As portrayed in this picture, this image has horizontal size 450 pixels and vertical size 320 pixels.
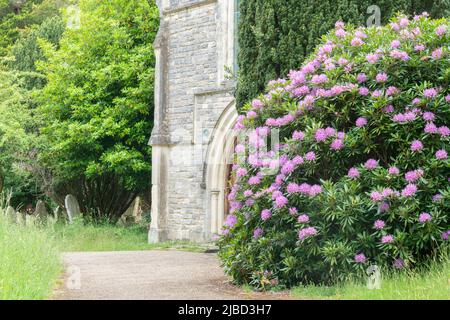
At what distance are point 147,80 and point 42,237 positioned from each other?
32.2 feet

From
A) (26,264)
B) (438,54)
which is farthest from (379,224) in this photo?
(26,264)

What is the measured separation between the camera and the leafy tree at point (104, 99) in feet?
59.5

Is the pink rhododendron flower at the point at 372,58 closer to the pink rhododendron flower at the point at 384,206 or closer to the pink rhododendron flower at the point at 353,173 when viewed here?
the pink rhododendron flower at the point at 353,173

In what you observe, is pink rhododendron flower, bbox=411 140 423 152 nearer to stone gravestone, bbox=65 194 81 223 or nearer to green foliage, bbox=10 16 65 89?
stone gravestone, bbox=65 194 81 223

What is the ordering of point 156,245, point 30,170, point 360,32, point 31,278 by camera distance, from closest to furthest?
point 31,278 < point 360,32 < point 156,245 < point 30,170

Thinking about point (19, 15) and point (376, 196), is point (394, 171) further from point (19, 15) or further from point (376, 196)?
point (19, 15)

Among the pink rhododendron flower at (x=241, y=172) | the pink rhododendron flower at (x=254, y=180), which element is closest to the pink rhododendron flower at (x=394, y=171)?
the pink rhododendron flower at (x=254, y=180)

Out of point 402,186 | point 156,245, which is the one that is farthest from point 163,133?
point 402,186

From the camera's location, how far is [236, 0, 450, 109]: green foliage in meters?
10.6

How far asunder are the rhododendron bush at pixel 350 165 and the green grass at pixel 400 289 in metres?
0.23

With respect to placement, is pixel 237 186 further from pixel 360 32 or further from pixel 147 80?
pixel 147 80

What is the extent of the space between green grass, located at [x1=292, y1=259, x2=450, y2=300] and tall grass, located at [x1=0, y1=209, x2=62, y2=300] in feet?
8.55

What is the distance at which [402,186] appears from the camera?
22.7 ft

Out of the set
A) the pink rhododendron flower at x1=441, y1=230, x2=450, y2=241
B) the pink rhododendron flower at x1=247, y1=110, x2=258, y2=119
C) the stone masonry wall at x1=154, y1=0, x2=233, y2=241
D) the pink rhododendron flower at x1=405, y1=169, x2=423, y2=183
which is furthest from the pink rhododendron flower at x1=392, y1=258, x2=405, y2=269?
the stone masonry wall at x1=154, y1=0, x2=233, y2=241
